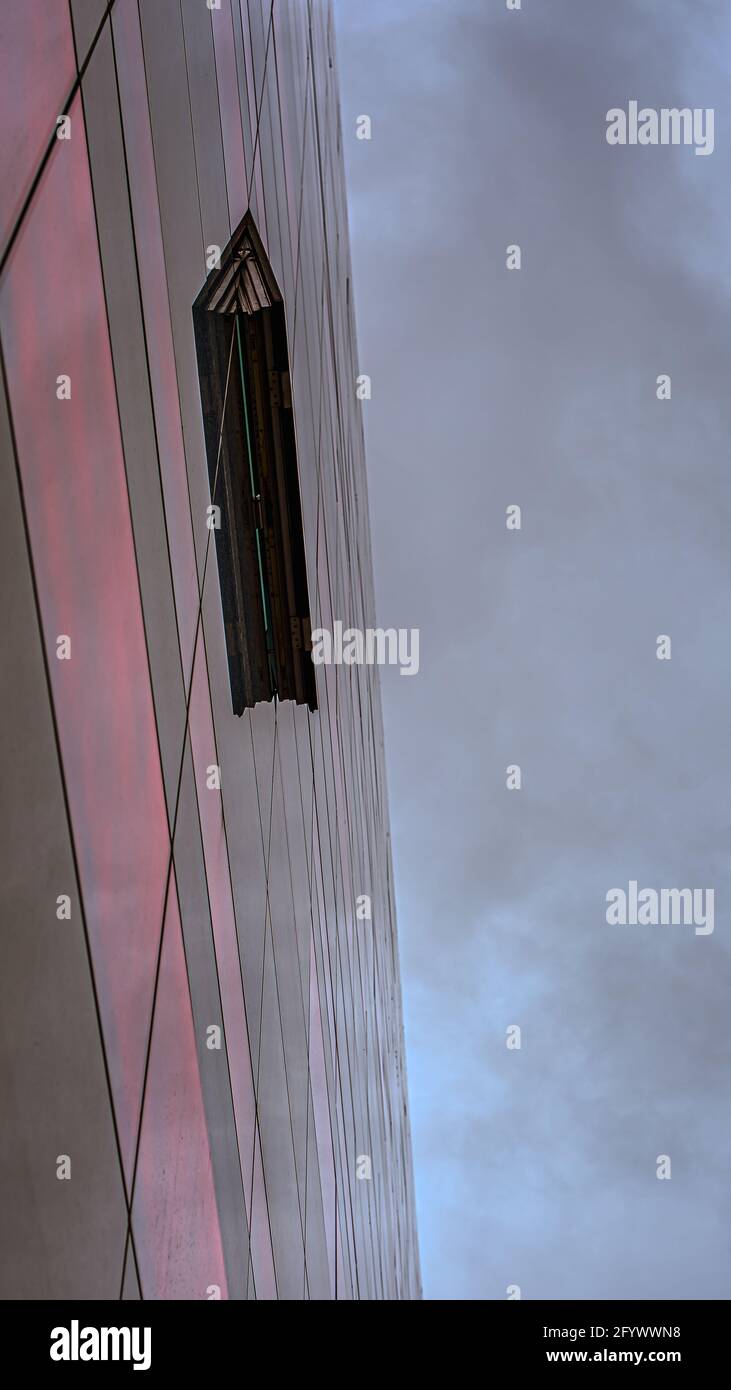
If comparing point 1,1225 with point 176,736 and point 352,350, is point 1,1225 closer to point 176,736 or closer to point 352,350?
point 176,736

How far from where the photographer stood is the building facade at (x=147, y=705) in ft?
17.6

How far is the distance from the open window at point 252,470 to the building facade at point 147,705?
9cm

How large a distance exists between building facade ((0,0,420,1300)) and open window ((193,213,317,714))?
0.28ft

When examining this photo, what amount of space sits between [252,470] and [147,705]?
632cm

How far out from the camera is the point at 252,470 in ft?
44.9

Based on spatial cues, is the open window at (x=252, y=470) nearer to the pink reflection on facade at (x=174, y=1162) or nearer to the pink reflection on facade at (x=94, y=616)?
the pink reflection on facade at (x=94, y=616)

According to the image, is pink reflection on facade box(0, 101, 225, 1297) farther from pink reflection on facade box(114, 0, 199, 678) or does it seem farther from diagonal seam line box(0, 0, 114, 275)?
pink reflection on facade box(114, 0, 199, 678)

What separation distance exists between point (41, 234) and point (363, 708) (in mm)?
30626

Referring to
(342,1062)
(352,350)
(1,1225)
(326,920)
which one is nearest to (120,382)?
(1,1225)

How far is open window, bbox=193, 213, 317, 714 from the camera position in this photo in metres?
11.9

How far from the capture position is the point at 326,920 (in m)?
21.3
